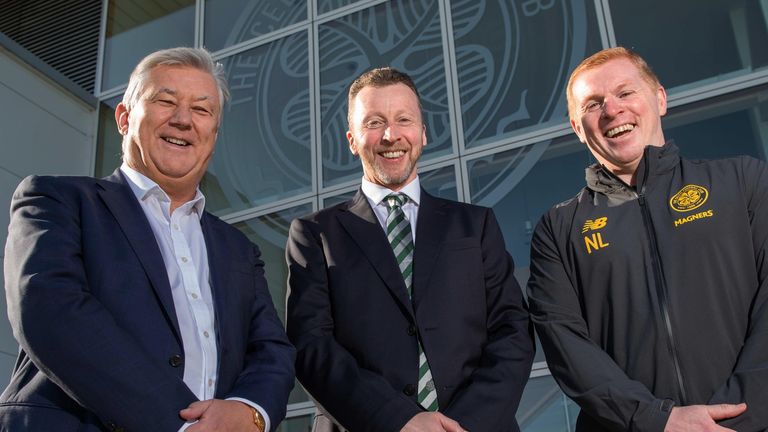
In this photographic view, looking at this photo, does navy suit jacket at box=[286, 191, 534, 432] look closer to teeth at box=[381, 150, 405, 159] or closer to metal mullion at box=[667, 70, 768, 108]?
teeth at box=[381, 150, 405, 159]

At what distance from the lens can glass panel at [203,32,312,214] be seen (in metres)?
6.70

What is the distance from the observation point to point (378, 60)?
6617 mm

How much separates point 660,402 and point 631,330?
28 centimetres

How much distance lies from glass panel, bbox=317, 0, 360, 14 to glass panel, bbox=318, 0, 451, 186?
0.55 ft

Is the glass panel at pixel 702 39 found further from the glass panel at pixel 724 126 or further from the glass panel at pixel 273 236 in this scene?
the glass panel at pixel 273 236

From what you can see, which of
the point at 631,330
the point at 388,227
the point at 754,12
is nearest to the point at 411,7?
the point at 754,12

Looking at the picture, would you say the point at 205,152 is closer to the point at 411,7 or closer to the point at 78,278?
the point at 78,278

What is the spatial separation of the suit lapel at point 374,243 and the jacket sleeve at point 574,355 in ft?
1.62

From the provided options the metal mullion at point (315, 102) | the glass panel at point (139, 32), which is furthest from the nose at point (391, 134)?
the glass panel at point (139, 32)

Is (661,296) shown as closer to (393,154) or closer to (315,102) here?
(393,154)

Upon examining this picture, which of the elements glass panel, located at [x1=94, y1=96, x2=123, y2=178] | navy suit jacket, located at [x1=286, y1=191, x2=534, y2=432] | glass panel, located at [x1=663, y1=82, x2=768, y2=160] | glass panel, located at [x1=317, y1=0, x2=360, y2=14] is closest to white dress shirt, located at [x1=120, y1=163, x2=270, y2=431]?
navy suit jacket, located at [x1=286, y1=191, x2=534, y2=432]

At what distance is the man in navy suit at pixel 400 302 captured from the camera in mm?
2391

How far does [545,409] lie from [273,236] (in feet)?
9.09

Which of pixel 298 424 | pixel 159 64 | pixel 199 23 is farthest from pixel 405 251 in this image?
pixel 199 23
